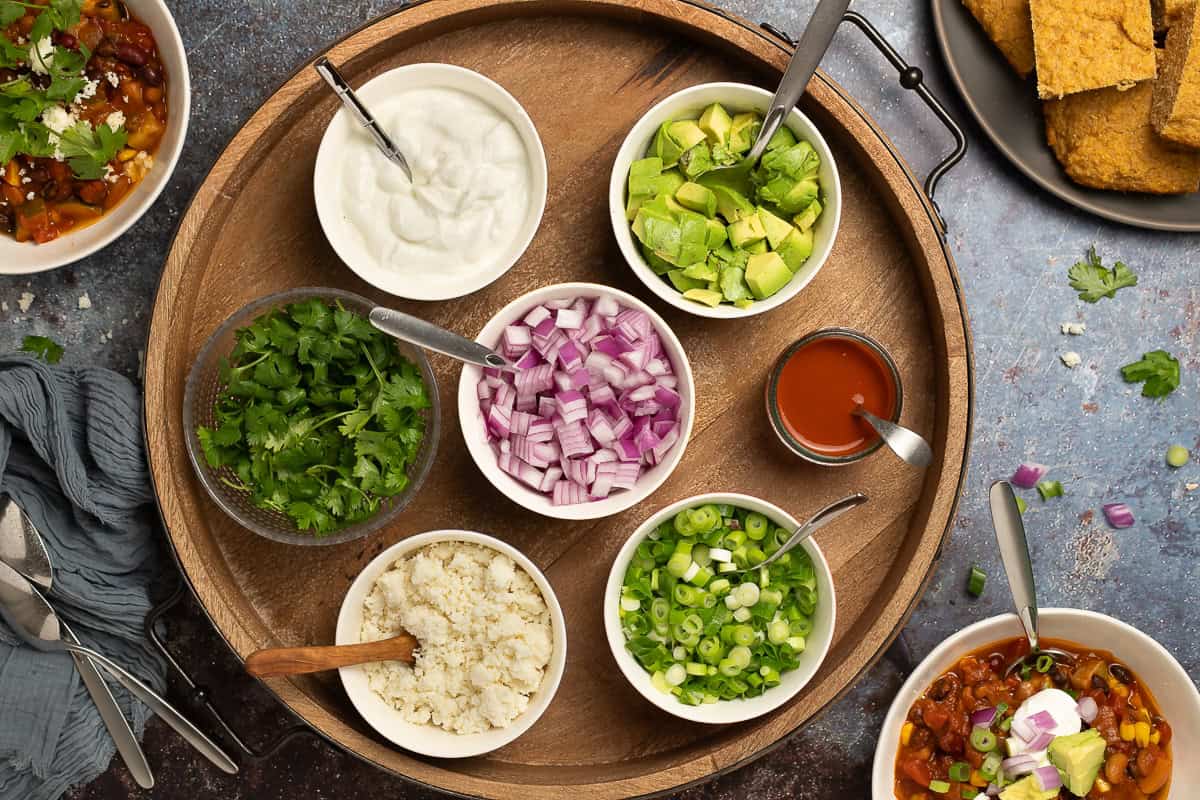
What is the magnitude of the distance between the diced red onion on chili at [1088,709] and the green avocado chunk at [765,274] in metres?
1.69

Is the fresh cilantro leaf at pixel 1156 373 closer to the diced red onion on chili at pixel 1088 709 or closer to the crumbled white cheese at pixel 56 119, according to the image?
the diced red onion on chili at pixel 1088 709

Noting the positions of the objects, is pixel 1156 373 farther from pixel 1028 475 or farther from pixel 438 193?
pixel 438 193

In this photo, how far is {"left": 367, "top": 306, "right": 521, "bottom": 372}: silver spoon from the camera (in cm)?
255

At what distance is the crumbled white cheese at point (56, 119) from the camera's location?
2.73 meters

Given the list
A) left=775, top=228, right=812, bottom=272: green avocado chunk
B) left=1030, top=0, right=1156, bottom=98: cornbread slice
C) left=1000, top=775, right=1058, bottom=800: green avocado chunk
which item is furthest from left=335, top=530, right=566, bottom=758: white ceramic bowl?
left=1030, top=0, right=1156, bottom=98: cornbread slice

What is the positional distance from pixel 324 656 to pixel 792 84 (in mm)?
2028

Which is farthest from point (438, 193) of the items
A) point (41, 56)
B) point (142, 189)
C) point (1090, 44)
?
point (1090, 44)

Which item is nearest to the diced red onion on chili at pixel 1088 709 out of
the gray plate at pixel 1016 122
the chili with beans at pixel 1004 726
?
the chili with beans at pixel 1004 726

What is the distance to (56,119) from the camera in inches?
108

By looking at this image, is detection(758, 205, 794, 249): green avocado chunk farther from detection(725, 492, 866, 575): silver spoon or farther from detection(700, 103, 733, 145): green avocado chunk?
detection(725, 492, 866, 575): silver spoon

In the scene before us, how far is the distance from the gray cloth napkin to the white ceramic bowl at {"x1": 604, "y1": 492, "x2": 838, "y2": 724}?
147cm

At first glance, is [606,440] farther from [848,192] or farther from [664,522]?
[848,192]

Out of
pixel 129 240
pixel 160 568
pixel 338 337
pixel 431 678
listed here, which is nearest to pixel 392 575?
pixel 431 678

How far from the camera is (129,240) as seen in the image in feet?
10.1
